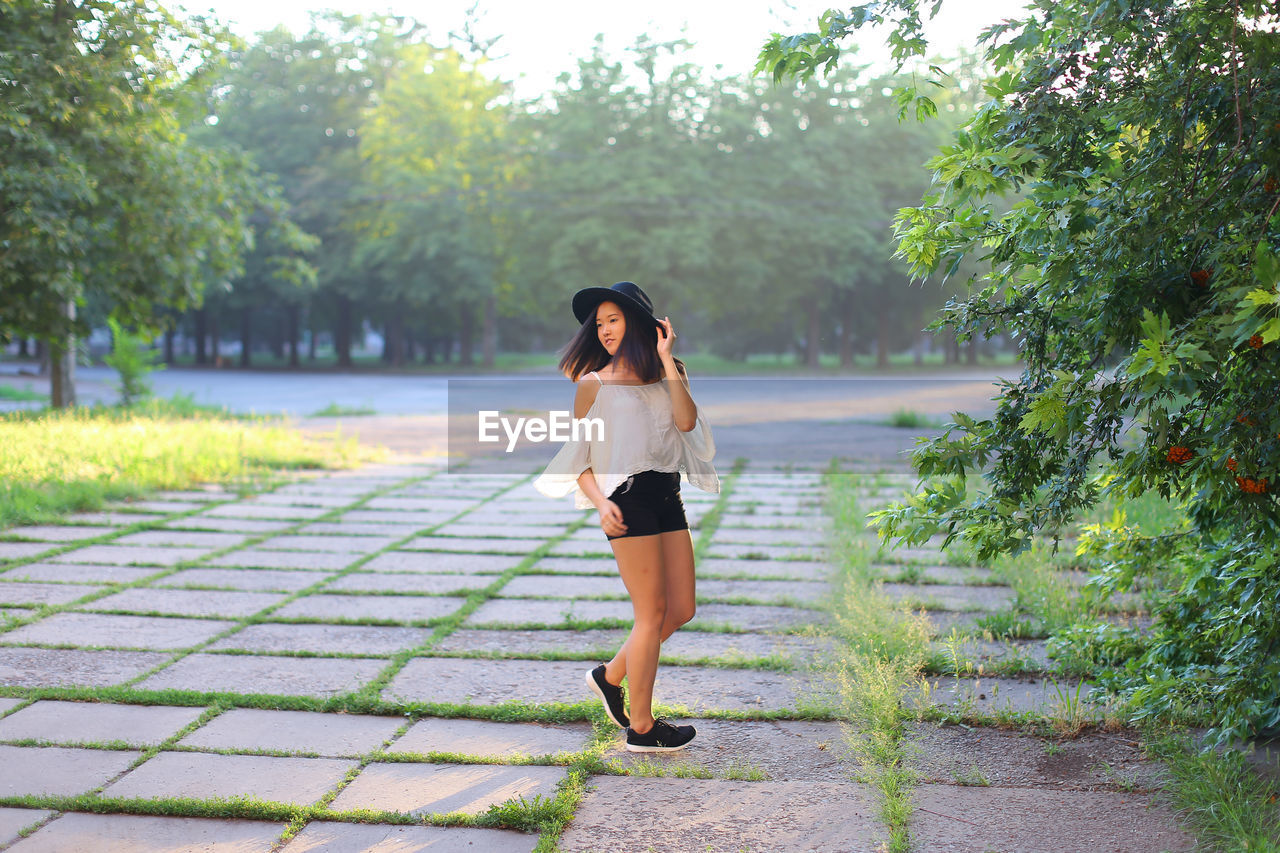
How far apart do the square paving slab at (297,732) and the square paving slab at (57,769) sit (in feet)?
0.84

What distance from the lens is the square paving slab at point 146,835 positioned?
9.73ft

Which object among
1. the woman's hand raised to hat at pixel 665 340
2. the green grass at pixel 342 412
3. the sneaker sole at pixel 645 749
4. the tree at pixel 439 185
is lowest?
the sneaker sole at pixel 645 749

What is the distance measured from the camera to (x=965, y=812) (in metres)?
3.21

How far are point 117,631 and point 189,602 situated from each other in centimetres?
62

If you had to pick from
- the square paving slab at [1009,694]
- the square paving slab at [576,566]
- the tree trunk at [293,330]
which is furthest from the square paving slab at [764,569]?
the tree trunk at [293,330]

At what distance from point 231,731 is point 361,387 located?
26.7 m

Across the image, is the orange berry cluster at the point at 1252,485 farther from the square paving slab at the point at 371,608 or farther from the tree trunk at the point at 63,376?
the tree trunk at the point at 63,376

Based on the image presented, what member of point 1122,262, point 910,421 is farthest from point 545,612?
point 910,421

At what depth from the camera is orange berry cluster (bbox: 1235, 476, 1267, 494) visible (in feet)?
8.55

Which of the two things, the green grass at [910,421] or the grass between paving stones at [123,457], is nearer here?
the grass between paving stones at [123,457]

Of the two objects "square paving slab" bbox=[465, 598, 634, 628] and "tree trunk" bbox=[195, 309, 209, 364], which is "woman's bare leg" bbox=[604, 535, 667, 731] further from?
"tree trunk" bbox=[195, 309, 209, 364]

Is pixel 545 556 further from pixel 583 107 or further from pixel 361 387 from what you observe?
pixel 583 107

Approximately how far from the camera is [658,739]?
12.1 feet

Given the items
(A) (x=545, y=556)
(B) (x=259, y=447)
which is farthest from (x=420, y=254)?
(A) (x=545, y=556)
